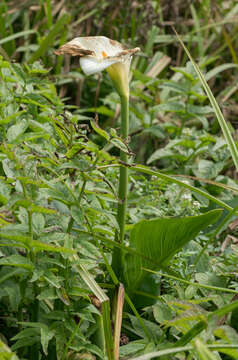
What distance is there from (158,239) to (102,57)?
0.46 m

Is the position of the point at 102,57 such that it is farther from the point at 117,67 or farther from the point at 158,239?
the point at 158,239

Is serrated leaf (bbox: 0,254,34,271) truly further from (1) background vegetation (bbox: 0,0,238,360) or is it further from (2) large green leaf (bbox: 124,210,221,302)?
(2) large green leaf (bbox: 124,210,221,302)

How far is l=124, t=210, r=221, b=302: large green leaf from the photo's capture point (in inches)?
46.7

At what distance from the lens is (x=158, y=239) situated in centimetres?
122

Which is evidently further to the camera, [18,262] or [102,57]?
[102,57]

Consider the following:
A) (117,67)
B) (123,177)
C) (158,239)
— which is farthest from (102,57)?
(158,239)

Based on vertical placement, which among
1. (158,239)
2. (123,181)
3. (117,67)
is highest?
(117,67)

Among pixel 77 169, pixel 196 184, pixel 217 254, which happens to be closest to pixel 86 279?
pixel 77 169

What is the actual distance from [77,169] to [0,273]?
0.97ft

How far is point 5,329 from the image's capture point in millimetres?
1224

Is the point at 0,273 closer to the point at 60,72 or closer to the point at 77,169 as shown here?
the point at 77,169

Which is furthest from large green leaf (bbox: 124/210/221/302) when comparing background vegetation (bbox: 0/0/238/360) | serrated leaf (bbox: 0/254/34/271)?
serrated leaf (bbox: 0/254/34/271)

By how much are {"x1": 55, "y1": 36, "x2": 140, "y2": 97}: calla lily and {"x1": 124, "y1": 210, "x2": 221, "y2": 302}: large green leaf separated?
1.07ft

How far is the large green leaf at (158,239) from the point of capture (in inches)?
46.7
